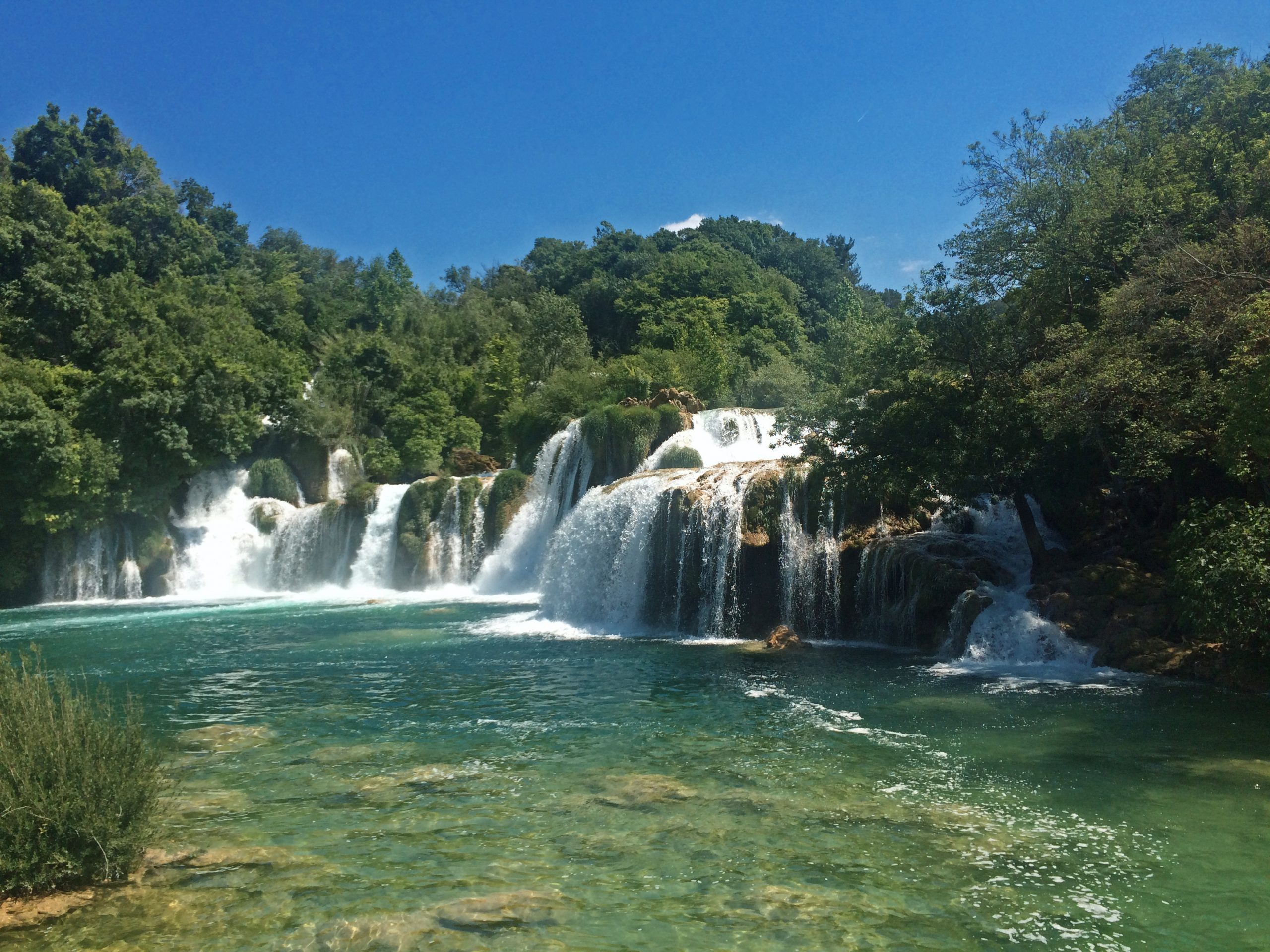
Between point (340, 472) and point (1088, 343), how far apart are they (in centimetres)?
2996

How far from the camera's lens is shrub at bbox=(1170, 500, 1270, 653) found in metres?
10.9

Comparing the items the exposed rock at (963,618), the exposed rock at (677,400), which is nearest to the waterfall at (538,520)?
the exposed rock at (677,400)

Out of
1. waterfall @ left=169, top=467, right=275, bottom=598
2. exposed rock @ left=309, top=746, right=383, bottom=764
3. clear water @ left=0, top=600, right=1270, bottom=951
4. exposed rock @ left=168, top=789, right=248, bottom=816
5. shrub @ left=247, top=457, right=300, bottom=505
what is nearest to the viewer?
clear water @ left=0, top=600, right=1270, bottom=951

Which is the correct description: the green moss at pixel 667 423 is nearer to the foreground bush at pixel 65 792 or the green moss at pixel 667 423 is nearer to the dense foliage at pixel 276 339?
the dense foliage at pixel 276 339

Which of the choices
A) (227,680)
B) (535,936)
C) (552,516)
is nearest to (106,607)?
(552,516)

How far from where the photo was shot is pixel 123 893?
20.1 feet

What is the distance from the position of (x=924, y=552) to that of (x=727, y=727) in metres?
7.41

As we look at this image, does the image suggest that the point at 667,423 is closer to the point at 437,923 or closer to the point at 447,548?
the point at 447,548

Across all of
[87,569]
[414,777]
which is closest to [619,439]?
[87,569]

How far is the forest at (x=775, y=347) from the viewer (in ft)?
43.8

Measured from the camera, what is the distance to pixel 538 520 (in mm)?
28109

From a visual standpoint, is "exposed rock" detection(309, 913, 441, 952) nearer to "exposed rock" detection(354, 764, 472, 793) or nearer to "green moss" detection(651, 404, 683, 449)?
"exposed rock" detection(354, 764, 472, 793)

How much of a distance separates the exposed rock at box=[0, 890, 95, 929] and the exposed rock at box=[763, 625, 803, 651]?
1247 cm

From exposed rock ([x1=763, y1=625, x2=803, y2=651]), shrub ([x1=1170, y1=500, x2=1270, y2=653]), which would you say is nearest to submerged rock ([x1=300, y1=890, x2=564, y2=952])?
shrub ([x1=1170, y1=500, x2=1270, y2=653])
